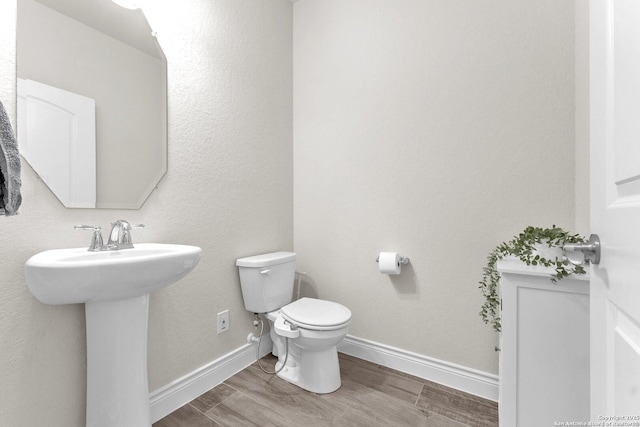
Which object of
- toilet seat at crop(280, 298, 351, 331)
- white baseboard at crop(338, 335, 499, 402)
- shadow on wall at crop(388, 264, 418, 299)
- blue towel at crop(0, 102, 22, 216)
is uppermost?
blue towel at crop(0, 102, 22, 216)

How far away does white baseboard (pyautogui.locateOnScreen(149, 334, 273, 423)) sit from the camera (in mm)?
1364

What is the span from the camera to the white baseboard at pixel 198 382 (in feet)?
4.48

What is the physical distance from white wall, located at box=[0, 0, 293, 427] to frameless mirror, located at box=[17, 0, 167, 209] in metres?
0.05

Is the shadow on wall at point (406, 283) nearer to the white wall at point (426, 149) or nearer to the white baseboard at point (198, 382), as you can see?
the white wall at point (426, 149)

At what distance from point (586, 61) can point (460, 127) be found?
530 millimetres

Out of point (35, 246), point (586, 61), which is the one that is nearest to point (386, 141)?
point (586, 61)

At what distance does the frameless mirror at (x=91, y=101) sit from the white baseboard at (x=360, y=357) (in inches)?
36.0

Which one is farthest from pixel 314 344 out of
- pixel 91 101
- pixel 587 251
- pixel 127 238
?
pixel 91 101

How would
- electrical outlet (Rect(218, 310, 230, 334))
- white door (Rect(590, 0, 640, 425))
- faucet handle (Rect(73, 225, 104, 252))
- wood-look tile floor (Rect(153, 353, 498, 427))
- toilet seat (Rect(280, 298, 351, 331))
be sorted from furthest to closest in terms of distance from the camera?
electrical outlet (Rect(218, 310, 230, 334)), toilet seat (Rect(280, 298, 351, 331)), wood-look tile floor (Rect(153, 353, 498, 427)), faucet handle (Rect(73, 225, 104, 252)), white door (Rect(590, 0, 640, 425))

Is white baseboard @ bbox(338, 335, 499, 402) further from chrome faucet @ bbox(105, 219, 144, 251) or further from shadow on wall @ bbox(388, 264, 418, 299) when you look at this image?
chrome faucet @ bbox(105, 219, 144, 251)

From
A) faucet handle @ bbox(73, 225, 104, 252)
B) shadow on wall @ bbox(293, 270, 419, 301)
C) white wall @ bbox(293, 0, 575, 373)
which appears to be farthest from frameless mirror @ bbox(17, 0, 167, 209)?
shadow on wall @ bbox(293, 270, 419, 301)

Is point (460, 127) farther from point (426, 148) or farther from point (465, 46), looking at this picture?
point (465, 46)

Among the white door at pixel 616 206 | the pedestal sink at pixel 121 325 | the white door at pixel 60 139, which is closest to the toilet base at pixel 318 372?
the pedestal sink at pixel 121 325

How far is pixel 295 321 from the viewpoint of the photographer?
1523 mm
